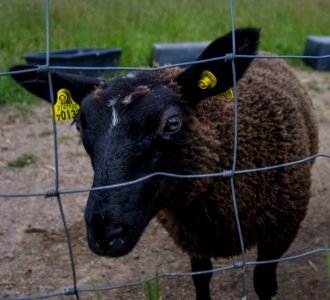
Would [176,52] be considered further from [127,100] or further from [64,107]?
[127,100]

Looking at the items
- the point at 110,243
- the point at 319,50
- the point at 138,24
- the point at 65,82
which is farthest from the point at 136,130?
the point at 138,24

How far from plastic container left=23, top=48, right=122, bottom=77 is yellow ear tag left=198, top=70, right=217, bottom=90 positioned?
4.41 meters

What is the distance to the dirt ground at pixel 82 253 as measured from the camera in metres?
3.64

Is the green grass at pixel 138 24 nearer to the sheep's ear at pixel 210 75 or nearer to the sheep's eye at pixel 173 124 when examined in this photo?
the sheep's ear at pixel 210 75

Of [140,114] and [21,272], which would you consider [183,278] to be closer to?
[21,272]

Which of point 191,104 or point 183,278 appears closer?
point 191,104

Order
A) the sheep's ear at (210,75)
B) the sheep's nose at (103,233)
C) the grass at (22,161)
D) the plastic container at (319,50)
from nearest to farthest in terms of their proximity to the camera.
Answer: the sheep's nose at (103,233), the sheep's ear at (210,75), the grass at (22,161), the plastic container at (319,50)

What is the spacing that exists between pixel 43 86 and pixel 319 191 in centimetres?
290

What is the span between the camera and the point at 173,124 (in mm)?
2572

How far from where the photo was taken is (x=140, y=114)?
8.11 feet

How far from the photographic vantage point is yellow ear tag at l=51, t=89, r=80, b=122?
2821 millimetres

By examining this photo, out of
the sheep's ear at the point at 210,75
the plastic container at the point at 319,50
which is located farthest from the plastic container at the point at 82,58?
the sheep's ear at the point at 210,75

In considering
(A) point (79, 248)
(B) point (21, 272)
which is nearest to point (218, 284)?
(A) point (79, 248)

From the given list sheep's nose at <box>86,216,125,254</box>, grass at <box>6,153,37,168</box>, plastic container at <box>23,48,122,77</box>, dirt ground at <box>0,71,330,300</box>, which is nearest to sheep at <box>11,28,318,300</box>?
sheep's nose at <box>86,216,125,254</box>
